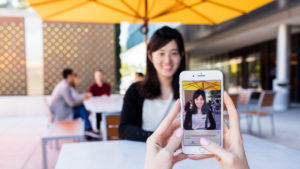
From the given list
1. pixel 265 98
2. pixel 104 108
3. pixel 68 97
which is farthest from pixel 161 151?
pixel 265 98

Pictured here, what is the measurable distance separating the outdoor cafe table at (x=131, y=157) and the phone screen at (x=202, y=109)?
184 mm

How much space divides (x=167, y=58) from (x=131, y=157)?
0.60 m

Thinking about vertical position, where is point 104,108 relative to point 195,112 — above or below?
below

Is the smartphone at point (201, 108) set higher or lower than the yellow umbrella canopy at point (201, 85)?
lower

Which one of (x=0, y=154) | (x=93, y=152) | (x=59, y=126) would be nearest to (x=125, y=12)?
(x=59, y=126)

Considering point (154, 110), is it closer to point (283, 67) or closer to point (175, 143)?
point (175, 143)

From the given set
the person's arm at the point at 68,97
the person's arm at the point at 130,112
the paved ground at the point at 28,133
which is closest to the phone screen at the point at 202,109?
the person's arm at the point at 130,112

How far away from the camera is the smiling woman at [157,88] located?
4.20 feet

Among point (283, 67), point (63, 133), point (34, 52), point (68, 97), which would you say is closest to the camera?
point (63, 133)

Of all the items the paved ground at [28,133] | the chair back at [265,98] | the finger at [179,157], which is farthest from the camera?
the chair back at [265,98]

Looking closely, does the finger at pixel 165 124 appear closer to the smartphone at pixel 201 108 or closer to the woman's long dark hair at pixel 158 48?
the smartphone at pixel 201 108

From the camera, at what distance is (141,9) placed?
328 cm

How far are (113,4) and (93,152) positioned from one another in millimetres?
2498

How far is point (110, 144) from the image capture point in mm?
1024
